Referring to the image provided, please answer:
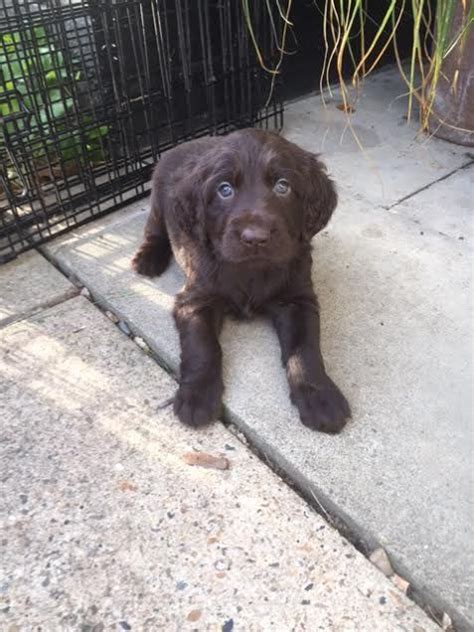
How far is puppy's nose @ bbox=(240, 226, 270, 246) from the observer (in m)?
2.00

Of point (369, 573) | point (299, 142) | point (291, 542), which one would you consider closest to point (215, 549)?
point (291, 542)

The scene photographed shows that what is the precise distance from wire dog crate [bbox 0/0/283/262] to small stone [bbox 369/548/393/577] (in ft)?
7.75

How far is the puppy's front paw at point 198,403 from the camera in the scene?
6.73 feet

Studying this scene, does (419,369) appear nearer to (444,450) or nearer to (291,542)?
(444,450)

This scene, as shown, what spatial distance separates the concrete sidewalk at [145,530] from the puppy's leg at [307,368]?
0.27m

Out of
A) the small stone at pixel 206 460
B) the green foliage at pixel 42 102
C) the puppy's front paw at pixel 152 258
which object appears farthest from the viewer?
the puppy's front paw at pixel 152 258

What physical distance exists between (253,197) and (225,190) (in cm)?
13

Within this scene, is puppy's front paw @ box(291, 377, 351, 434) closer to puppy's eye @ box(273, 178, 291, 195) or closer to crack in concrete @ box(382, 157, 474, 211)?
puppy's eye @ box(273, 178, 291, 195)

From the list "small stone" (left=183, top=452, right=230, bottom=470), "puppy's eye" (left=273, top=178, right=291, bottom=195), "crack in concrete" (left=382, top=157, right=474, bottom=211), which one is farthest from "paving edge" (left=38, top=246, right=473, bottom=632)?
"crack in concrete" (left=382, top=157, right=474, bottom=211)

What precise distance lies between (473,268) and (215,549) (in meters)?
1.95

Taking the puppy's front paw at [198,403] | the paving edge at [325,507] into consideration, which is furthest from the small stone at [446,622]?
the puppy's front paw at [198,403]

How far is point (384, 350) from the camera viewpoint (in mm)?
2371

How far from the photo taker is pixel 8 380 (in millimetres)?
2291

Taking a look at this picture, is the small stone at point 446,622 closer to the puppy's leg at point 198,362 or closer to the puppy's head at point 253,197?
the puppy's leg at point 198,362
